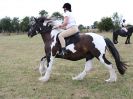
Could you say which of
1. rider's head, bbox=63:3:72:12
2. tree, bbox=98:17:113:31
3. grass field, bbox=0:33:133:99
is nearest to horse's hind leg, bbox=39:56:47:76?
grass field, bbox=0:33:133:99

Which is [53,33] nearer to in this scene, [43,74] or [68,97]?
[43,74]

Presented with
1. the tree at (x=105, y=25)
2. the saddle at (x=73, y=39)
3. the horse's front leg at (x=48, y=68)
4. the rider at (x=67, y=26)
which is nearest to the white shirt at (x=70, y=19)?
the rider at (x=67, y=26)

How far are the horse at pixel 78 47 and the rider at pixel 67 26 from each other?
0.13m

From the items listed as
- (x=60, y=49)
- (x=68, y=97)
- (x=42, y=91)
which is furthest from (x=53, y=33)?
(x=68, y=97)

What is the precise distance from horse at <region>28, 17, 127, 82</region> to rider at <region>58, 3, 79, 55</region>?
13 cm

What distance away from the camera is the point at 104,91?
355 inches

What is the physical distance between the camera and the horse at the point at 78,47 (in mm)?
10305

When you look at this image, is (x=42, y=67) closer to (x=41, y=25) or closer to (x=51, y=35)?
(x=51, y=35)

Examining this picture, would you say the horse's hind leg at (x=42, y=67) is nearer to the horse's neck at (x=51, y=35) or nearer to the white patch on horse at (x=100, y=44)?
the horse's neck at (x=51, y=35)

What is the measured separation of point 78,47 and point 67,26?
71 cm

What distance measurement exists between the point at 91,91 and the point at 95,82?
1288 millimetres

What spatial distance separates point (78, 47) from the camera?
10383 millimetres

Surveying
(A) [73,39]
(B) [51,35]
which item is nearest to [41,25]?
(B) [51,35]

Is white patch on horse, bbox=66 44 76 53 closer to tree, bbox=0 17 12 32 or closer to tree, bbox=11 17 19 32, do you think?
tree, bbox=11 17 19 32
